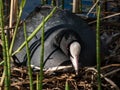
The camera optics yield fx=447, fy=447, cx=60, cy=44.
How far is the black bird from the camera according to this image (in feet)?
9.18

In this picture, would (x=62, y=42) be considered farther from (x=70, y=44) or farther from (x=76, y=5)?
(x=76, y=5)

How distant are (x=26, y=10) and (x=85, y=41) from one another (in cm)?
145

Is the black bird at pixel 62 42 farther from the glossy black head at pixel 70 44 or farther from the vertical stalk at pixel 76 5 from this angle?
the vertical stalk at pixel 76 5

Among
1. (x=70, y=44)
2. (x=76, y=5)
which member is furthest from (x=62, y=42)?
(x=76, y=5)

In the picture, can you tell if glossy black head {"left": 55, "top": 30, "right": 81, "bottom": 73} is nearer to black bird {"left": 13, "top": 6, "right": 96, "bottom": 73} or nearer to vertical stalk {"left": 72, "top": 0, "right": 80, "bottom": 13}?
black bird {"left": 13, "top": 6, "right": 96, "bottom": 73}

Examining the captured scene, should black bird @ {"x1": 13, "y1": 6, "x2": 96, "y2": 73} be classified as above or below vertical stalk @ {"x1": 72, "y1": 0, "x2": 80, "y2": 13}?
below

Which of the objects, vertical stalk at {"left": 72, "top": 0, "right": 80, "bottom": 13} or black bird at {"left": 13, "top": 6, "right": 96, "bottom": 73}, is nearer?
black bird at {"left": 13, "top": 6, "right": 96, "bottom": 73}

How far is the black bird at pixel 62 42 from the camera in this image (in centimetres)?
280

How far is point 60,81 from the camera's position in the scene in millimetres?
2451

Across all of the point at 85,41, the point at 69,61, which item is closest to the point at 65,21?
the point at 85,41

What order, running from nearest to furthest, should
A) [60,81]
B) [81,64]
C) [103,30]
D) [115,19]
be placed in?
[60,81], [81,64], [103,30], [115,19]

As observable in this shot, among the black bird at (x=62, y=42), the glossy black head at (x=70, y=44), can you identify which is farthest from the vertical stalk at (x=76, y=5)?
the glossy black head at (x=70, y=44)

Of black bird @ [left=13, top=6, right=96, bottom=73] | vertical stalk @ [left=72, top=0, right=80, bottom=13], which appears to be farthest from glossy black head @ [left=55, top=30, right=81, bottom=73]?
vertical stalk @ [left=72, top=0, right=80, bottom=13]

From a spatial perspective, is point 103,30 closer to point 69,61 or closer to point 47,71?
point 69,61
